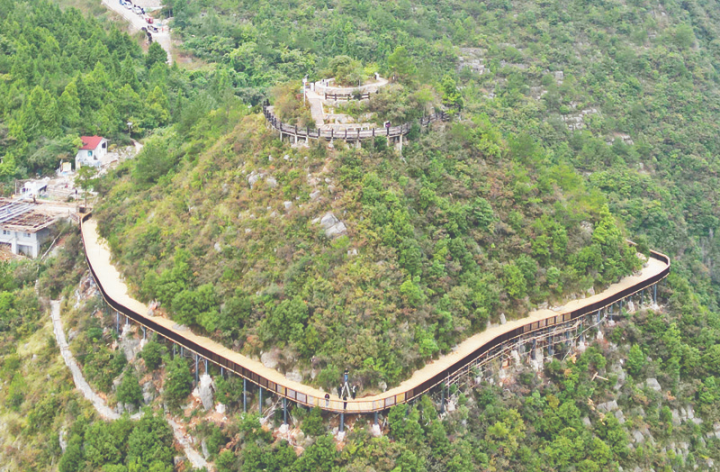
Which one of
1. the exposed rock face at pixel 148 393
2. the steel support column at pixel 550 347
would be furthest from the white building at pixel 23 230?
the steel support column at pixel 550 347

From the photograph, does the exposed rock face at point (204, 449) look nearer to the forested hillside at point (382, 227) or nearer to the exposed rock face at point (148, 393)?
the exposed rock face at point (148, 393)

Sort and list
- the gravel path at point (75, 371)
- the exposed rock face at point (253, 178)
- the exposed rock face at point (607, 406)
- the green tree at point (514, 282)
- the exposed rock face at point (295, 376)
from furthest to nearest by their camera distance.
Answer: the exposed rock face at point (253, 178)
the green tree at point (514, 282)
the exposed rock face at point (607, 406)
the gravel path at point (75, 371)
the exposed rock face at point (295, 376)

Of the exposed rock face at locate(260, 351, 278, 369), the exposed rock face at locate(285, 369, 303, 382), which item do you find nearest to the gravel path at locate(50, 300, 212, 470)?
the exposed rock face at locate(260, 351, 278, 369)

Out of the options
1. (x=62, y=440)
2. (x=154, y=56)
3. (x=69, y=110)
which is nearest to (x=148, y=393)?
(x=62, y=440)

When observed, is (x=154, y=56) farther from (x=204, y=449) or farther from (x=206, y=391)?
(x=204, y=449)

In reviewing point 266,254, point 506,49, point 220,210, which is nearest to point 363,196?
point 266,254

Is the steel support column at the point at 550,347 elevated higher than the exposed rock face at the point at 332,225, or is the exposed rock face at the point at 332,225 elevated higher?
the exposed rock face at the point at 332,225
